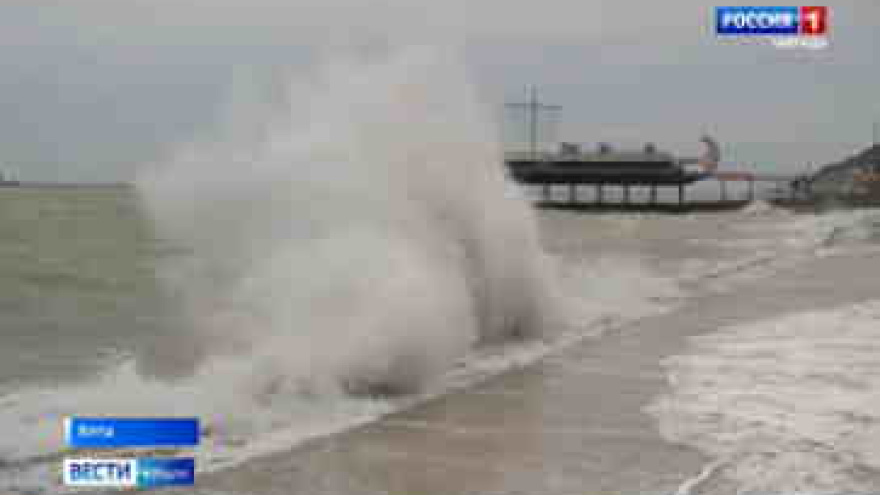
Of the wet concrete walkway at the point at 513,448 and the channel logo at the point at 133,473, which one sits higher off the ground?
the channel logo at the point at 133,473

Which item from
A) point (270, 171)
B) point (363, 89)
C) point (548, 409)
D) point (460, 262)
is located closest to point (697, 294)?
point (460, 262)

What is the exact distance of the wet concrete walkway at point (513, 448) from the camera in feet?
18.9

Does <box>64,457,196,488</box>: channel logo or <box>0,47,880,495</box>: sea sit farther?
<box>0,47,880,495</box>: sea

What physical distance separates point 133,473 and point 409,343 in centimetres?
325

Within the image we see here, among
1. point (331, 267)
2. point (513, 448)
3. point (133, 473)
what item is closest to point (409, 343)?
point (331, 267)

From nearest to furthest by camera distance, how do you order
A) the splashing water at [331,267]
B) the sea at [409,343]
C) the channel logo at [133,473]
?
the channel logo at [133,473], the sea at [409,343], the splashing water at [331,267]

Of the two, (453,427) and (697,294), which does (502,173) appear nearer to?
(697,294)

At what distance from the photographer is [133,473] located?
577cm

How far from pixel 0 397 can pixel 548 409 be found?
4.00m

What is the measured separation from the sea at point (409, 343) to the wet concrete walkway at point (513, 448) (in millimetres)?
25

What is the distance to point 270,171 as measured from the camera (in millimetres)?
10688

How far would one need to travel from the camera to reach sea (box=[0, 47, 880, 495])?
620 centimetres

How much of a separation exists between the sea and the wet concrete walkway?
0.03 m

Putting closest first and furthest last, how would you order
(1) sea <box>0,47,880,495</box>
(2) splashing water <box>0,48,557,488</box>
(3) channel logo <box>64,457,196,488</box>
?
(3) channel logo <box>64,457,196,488</box> < (1) sea <box>0,47,880,495</box> < (2) splashing water <box>0,48,557,488</box>
